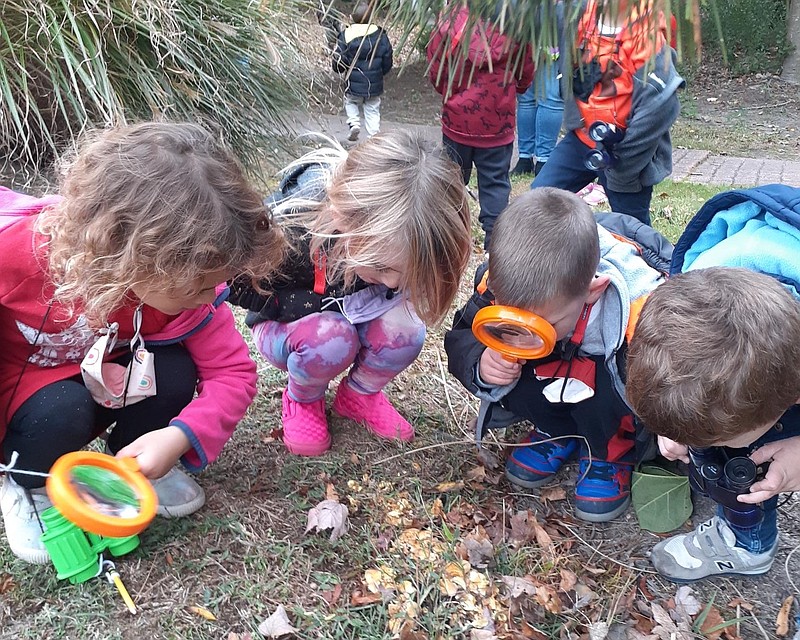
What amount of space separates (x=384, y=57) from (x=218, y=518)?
16.3 ft

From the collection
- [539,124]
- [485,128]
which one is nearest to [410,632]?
[485,128]

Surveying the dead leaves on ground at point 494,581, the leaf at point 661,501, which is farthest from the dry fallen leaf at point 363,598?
the leaf at point 661,501

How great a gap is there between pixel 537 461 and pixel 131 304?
1151 mm

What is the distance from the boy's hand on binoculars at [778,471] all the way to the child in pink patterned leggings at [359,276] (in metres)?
0.80

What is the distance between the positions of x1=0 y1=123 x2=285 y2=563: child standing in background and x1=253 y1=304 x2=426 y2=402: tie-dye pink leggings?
0.20m

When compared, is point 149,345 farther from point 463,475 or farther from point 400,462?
point 463,475

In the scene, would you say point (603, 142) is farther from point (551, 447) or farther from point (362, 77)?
point (362, 77)

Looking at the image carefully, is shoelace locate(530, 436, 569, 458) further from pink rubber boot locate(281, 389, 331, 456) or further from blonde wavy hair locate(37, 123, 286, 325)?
blonde wavy hair locate(37, 123, 286, 325)

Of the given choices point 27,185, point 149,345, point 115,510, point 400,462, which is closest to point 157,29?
point 27,185

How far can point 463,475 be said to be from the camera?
6.80 ft

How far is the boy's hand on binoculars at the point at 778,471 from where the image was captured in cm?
154

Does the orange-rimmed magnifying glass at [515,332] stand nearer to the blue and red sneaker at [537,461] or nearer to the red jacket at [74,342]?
the blue and red sneaker at [537,461]

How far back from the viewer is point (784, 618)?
5.42ft

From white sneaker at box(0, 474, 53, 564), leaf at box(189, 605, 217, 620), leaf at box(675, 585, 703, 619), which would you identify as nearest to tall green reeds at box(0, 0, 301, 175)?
white sneaker at box(0, 474, 53, 564)
